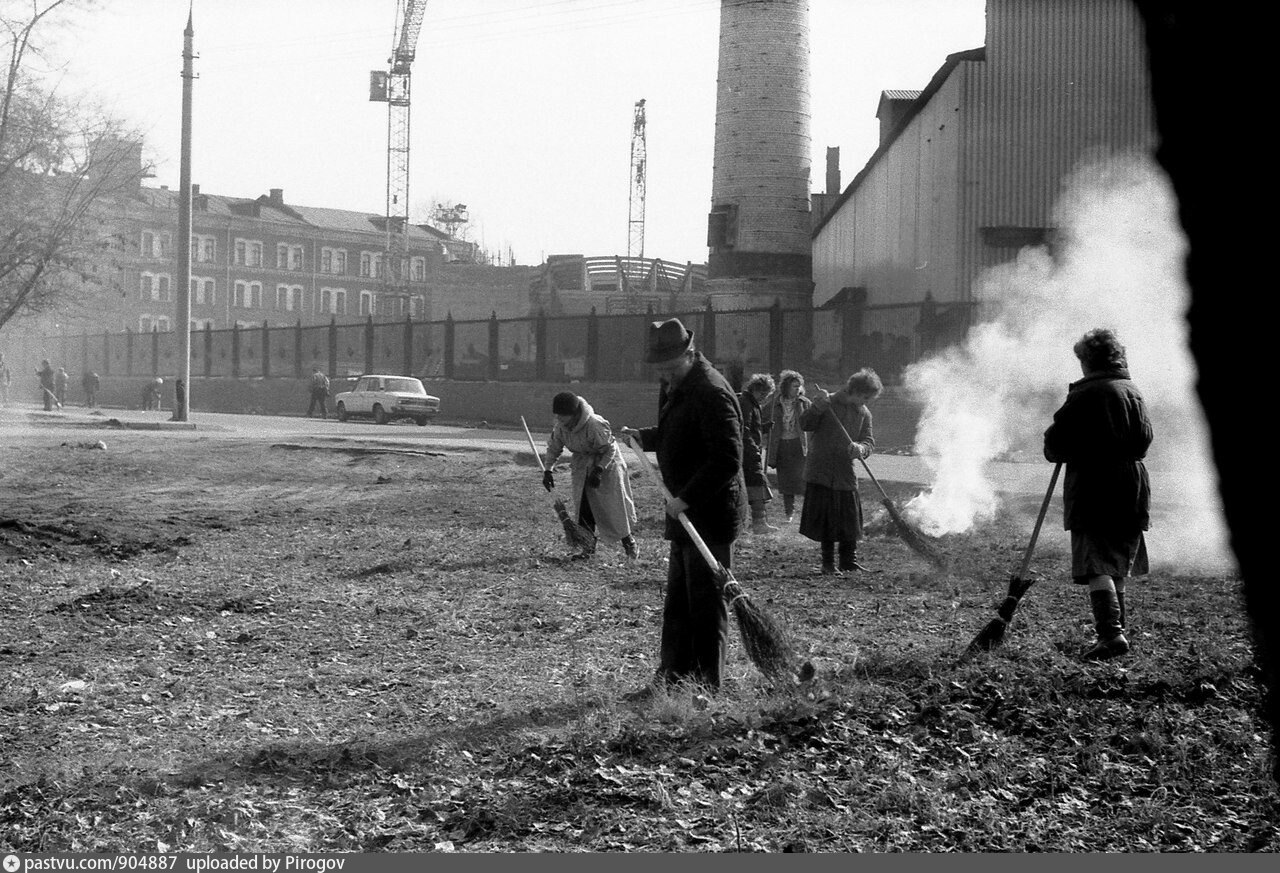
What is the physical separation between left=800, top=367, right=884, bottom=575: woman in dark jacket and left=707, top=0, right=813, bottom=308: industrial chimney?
27.6 m

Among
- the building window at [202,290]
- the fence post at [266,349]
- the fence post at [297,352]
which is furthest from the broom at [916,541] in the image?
the building window at [202,290]

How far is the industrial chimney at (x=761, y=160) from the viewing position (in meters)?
36.5

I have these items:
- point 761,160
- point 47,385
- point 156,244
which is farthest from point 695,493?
point 156,244

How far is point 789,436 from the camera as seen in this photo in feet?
46.2

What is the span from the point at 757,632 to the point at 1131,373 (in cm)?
796

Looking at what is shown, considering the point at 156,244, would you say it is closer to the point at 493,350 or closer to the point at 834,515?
the point at 493,350

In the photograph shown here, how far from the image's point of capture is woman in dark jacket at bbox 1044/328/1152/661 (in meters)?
7.02

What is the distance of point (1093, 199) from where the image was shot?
24.5 metres

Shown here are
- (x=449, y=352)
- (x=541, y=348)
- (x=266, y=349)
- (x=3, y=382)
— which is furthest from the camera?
(x=266, y=349)

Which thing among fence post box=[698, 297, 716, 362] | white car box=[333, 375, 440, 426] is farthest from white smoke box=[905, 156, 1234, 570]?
white car box=[333, 375, 440, 426]

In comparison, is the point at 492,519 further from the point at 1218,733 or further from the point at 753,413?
the point at 1218,733

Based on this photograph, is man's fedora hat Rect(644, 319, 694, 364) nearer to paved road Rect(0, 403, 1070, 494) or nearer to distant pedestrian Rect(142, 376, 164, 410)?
paved road Rect(0, 403, 1070, 494)

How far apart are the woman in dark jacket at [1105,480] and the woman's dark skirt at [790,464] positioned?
22.6 ft

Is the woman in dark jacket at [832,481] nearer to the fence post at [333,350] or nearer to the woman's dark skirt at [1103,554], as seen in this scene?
the woman's dark skirt at [1103,554]
